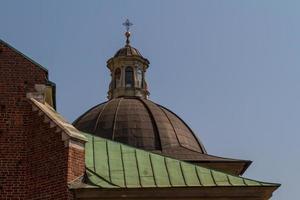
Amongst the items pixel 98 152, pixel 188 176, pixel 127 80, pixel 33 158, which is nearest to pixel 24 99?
pixel 33 158

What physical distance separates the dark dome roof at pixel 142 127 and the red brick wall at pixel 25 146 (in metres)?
12.5

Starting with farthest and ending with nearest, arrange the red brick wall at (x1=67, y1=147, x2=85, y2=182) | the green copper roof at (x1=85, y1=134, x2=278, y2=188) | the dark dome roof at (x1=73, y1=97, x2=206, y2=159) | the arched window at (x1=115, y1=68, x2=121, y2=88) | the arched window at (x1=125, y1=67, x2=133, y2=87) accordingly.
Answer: the arched window at (x1=115, y1=68, x2=121, y2=88) < the arched window at (x1=125, y1=67, x2=133, y2=87) < the dark dome roof at (x1=73, y1=97, x2=206, y2=159) < the green copper roof at (x1=85, y1=134, x2=278, y2=188) < the red brick wall at (x1=67, y1=147, x2=85, y2=182)

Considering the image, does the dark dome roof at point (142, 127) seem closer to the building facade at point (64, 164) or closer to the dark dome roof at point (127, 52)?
the dark dome roof at point (127, 52)

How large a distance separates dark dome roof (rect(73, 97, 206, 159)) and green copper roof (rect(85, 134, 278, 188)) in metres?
10.1

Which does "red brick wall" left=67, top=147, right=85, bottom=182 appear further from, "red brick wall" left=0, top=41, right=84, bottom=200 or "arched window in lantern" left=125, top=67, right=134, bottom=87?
"arched window in lantern" left=125, top=67, right=134, bottom=87

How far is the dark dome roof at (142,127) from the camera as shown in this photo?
30.6 m

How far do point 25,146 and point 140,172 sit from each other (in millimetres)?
3236

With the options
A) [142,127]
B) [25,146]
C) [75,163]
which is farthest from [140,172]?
[142,127]

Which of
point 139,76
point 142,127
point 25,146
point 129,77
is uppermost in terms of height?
point 139,76

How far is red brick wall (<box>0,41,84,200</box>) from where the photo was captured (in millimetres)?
16766

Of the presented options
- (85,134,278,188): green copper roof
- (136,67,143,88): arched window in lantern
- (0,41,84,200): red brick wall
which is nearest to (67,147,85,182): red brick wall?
(0,41,84,200): red brick wall

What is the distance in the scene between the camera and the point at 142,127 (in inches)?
1230

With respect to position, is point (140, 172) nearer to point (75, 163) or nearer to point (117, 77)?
point (75, 163)

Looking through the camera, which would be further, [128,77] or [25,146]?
[128,77]
